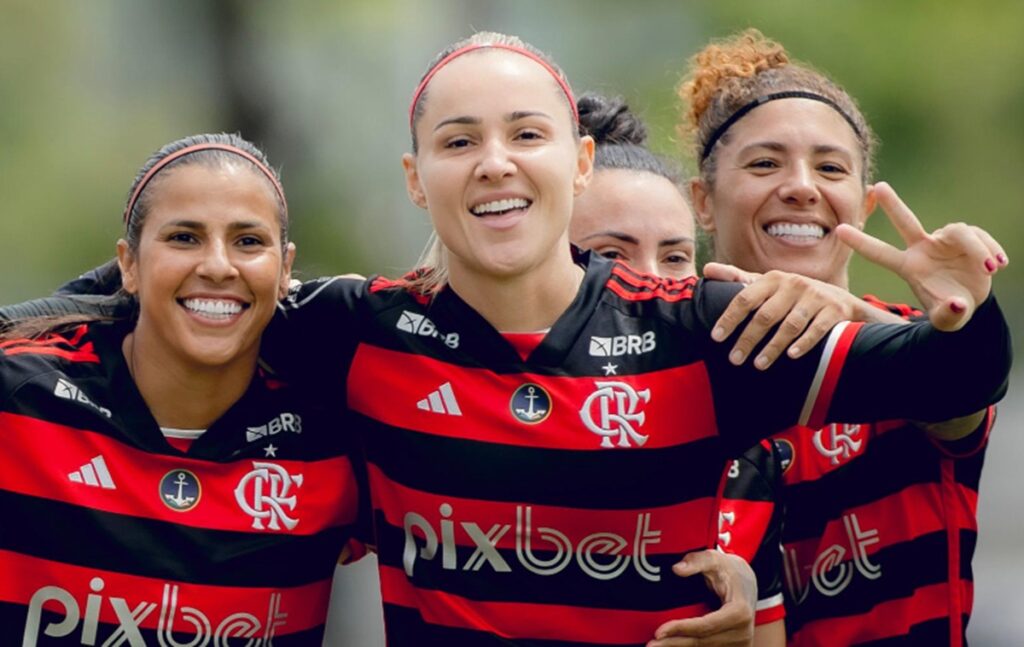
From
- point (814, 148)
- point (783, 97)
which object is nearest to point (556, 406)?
point (814, 148)

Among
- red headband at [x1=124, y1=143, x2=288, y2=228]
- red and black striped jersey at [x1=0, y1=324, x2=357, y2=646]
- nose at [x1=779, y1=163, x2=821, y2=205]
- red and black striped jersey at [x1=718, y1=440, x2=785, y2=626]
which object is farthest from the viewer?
nose at [x1=779, y1=163, x2=821, y2=205]

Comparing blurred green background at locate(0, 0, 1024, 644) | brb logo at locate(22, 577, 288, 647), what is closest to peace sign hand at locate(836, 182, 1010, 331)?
brb logo at locate(22, 577, 288, 647)

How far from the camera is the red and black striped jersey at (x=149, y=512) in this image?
4.12 metres

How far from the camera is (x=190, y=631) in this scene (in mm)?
4152

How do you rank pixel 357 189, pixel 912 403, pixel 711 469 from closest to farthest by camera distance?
1. pixel 912 403
2. pixel 711 469
3. pixel 357 189

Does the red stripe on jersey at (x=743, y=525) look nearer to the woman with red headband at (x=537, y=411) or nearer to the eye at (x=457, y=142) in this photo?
the woman with red headband at (x=537, y=411)

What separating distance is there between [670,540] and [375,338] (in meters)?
0.90

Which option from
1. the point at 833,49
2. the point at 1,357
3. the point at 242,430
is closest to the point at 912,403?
the point at 242,430

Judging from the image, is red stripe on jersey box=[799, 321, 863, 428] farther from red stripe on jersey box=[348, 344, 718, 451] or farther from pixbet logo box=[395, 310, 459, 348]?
pixbet logo box=[395, 310, 459, 348]

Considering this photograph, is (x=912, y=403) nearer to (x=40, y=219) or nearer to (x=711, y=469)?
(x=711, y=469)

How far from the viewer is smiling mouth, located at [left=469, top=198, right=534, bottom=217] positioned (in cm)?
409

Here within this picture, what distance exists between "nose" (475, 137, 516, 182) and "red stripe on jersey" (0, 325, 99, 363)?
117 cm

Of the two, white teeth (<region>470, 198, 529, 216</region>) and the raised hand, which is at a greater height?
white teeth (<region>470, 198, 529, 216</region>)

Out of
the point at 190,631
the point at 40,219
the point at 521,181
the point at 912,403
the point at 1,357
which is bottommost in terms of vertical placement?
the point at 190,631
